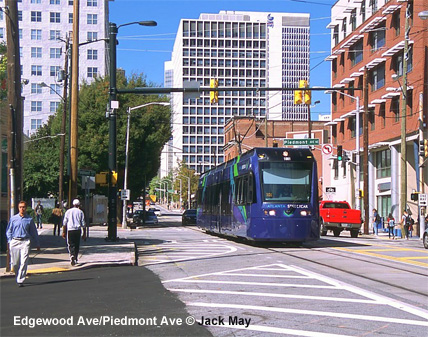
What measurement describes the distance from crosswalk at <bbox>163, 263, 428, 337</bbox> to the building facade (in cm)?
2579

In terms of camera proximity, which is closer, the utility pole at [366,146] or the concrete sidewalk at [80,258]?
the concrete sidewalk at [80,258]

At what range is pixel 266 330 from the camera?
25.8 feet

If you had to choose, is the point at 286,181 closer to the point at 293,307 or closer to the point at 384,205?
the point at 293,307

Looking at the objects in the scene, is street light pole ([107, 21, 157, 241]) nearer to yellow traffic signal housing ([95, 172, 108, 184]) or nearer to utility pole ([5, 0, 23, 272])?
yellow traffic signal housing ([95, 172, 108, 184])

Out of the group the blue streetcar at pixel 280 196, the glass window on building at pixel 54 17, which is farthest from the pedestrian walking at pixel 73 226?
the glass window on building at pixel 54 17

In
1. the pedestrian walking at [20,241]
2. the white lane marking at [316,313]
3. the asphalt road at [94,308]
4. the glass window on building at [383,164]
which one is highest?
the glass window on building at [383,164]

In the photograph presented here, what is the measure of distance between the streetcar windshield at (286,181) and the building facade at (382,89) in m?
15.8

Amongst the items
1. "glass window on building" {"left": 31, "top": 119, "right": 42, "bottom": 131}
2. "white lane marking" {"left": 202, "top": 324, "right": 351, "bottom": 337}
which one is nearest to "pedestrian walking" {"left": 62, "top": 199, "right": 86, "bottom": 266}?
"white lane marking" {"left": 202, "top": 324, "right": 351, "bottom": 337}

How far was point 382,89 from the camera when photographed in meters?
47.9

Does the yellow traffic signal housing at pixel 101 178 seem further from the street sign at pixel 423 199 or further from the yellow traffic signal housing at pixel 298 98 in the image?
the street sign at pixel 423 199

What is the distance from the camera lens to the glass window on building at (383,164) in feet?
156

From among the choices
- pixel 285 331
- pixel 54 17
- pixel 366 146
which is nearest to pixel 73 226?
pixel 285 331

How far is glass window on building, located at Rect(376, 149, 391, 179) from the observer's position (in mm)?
47688

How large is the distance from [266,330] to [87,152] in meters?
43.0
